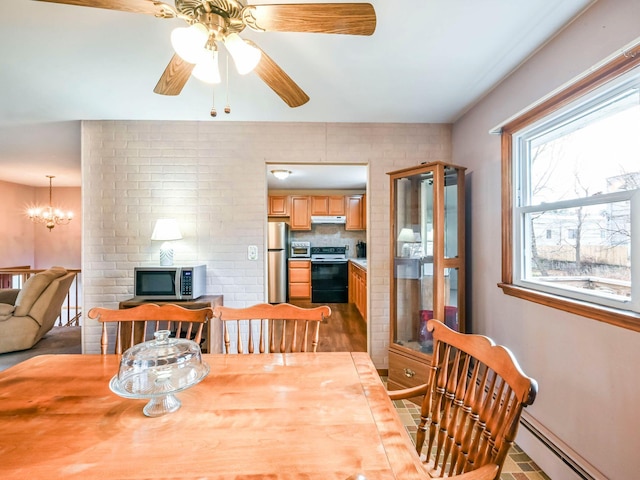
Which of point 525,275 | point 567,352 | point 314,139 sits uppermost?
point 314,139

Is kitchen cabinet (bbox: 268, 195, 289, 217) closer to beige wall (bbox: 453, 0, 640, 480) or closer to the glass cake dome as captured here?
beige wall (bbox: 453, 0, 640, 480)

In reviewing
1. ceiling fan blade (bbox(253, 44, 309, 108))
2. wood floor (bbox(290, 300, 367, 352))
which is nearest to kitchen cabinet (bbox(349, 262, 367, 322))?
wood floor (bbox(290, 300, 367, 352))

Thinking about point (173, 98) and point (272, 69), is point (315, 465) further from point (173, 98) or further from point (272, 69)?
point (173, 98)

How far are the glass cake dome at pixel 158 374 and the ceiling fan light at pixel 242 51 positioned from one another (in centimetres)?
111

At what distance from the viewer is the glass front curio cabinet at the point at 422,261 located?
90.1 inches

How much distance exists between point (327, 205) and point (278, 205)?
96 centimetres

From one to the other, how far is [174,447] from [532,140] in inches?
91.8

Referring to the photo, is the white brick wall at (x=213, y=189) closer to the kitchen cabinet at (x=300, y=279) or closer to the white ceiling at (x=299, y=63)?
the white ceiling at (x=299, y=63)

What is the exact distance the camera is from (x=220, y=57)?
1.82 meters

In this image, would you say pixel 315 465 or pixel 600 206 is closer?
pixel 315 465

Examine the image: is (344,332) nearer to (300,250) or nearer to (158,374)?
(300,250)

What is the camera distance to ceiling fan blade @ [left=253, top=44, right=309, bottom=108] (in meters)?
1.30

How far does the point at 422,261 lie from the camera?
2.53m

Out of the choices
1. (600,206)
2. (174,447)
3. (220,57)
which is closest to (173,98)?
(220,57)
